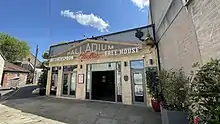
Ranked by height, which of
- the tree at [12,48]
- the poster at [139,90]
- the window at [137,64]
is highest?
the tree at [12,48]

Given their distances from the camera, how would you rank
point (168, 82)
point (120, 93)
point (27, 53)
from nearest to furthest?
point (168, 82) < point (120, 93) < point (27, 53)

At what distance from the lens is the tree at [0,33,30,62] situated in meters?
25.1

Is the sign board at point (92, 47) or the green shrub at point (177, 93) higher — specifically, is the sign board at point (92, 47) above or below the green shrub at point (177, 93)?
above

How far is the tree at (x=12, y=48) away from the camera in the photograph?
25.1m

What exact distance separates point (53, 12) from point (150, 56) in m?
6.92

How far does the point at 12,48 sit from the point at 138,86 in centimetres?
2876

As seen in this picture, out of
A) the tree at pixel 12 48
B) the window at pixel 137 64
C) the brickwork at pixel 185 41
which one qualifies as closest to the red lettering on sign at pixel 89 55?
the window at pixel 137 64

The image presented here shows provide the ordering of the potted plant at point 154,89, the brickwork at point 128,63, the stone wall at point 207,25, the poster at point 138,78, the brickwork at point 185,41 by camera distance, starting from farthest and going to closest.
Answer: the poster at point 138,78
the brickwork at point 128,63
the potted plant at point 154,89
the brickwork at point 185,41
the stone wall at point 207,25

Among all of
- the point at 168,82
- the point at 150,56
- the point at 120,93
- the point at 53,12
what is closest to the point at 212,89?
the point at 168,82

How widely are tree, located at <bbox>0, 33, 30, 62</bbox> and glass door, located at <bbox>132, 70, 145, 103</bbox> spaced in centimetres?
2836

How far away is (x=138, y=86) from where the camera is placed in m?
6.40

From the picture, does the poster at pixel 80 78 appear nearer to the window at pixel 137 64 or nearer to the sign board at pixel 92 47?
the sign board at pixel 92 47

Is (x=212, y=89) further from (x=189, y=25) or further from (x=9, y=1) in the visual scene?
(x=9, y=1)

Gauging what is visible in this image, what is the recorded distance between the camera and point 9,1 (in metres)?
7.95
